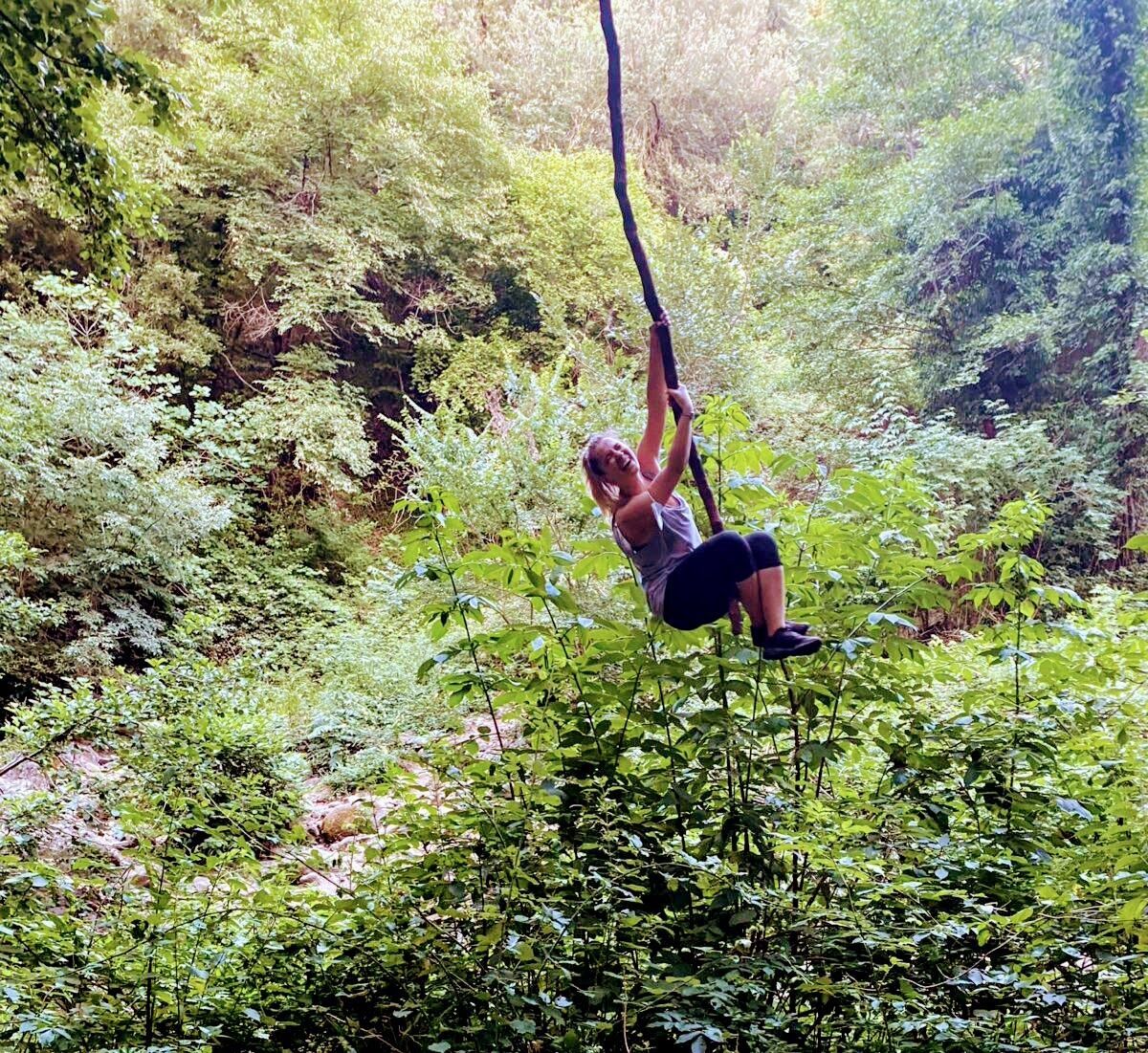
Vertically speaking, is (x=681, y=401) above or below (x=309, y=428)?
below

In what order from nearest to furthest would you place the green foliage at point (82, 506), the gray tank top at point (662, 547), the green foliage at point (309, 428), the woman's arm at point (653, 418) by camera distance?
the gray tank top at point (662, 547) → the woman's arm at point (653, 418) → the green foliage at point (82, 506) → the green foliage at point (309, 428)

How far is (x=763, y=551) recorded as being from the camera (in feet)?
6.25

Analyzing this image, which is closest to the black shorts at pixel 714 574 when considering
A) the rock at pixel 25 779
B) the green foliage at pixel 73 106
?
the green foliage at pixel 73 106

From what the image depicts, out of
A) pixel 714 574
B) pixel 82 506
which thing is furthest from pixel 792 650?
pixel 82 506

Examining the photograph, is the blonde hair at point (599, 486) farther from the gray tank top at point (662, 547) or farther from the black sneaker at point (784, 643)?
the black sneaker at point (784, 643)

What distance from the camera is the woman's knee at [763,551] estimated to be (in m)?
1.90

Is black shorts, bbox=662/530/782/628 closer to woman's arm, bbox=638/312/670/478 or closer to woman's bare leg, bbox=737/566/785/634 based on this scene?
woman's bare leg, bbox=737/566/785/634

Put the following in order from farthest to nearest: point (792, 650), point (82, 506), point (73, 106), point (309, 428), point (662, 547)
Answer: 1. point (309, 428)
2. point (82, 506)
3. point (73, 106)
4. point (662, 547)
5. point (792, 650)

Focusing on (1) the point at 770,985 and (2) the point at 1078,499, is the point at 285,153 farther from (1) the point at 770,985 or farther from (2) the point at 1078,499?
(1) the point at 770,985

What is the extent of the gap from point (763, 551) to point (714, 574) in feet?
0.44

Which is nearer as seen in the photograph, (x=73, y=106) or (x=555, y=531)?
(x=73, y=106)

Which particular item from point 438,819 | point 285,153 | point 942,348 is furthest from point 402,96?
point 438,819

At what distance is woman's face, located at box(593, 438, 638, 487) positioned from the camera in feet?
7.01

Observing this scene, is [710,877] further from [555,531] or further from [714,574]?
[555,531]
